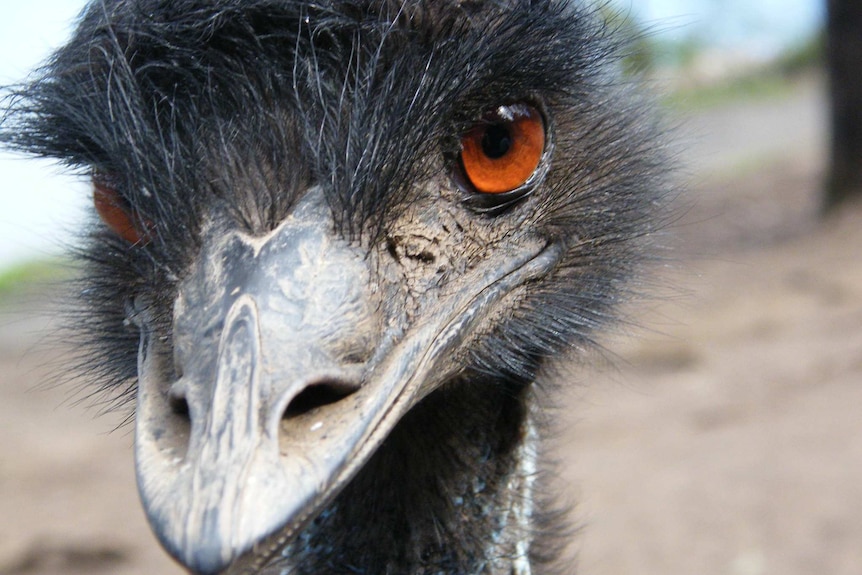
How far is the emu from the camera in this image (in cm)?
110

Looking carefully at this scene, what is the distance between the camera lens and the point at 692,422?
4.71 m

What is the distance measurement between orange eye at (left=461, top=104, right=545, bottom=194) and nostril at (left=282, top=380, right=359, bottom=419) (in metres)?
0.40

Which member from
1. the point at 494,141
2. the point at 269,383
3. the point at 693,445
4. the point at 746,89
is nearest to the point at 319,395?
the point at 269,383

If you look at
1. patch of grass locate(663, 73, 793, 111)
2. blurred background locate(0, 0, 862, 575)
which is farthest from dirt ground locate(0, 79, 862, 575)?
patch of grass locate(663, 73, 793, 111)

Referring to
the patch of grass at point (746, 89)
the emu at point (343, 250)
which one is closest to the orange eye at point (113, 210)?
the emu at point (343, 250)

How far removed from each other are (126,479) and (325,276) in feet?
12.8

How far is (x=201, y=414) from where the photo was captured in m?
1.08

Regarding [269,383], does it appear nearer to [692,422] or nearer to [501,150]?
[501,150]

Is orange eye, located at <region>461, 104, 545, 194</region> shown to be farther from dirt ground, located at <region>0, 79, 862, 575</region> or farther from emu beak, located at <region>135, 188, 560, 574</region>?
A: dirt ground, located at <region>0, 79, 862, 575</region>

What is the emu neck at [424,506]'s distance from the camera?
1600 millimetres

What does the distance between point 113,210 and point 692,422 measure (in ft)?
12.0

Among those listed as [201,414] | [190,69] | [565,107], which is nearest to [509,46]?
[565,107]

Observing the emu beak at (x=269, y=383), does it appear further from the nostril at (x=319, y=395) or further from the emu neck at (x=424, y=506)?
the emu neck at (x=424, y=506)

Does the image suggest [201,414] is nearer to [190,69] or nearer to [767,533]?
[190,69]
